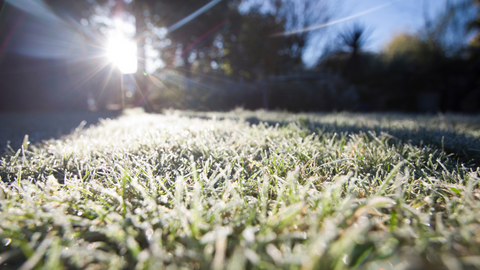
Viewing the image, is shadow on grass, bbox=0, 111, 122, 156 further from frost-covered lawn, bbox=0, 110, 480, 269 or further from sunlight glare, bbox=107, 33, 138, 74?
sunlight glare, bbox=107, 33, 138, 74

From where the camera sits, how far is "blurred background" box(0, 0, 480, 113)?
24.8 feet

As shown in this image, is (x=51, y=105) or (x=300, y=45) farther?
(x=300, y=45)

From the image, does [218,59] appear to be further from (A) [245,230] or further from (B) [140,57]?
(A) [245,230]

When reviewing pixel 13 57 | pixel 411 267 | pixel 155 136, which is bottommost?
pixel 411 267

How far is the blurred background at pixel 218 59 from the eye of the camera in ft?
24.8

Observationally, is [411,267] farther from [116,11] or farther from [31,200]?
[116,11]

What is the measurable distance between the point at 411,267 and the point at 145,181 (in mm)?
908

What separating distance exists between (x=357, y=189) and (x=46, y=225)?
1.04 meters

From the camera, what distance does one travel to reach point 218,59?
17953mm

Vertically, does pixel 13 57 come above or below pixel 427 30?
below

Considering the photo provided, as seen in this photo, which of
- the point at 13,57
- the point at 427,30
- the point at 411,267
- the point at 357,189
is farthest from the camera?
the point at 427,30

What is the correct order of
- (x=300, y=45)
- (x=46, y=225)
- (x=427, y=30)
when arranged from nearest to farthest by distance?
(x=46, y=225), (x=427, y=30), (x=300, y=45)

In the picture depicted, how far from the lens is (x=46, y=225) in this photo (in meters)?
0.66

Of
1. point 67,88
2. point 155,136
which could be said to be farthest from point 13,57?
point 155,136
